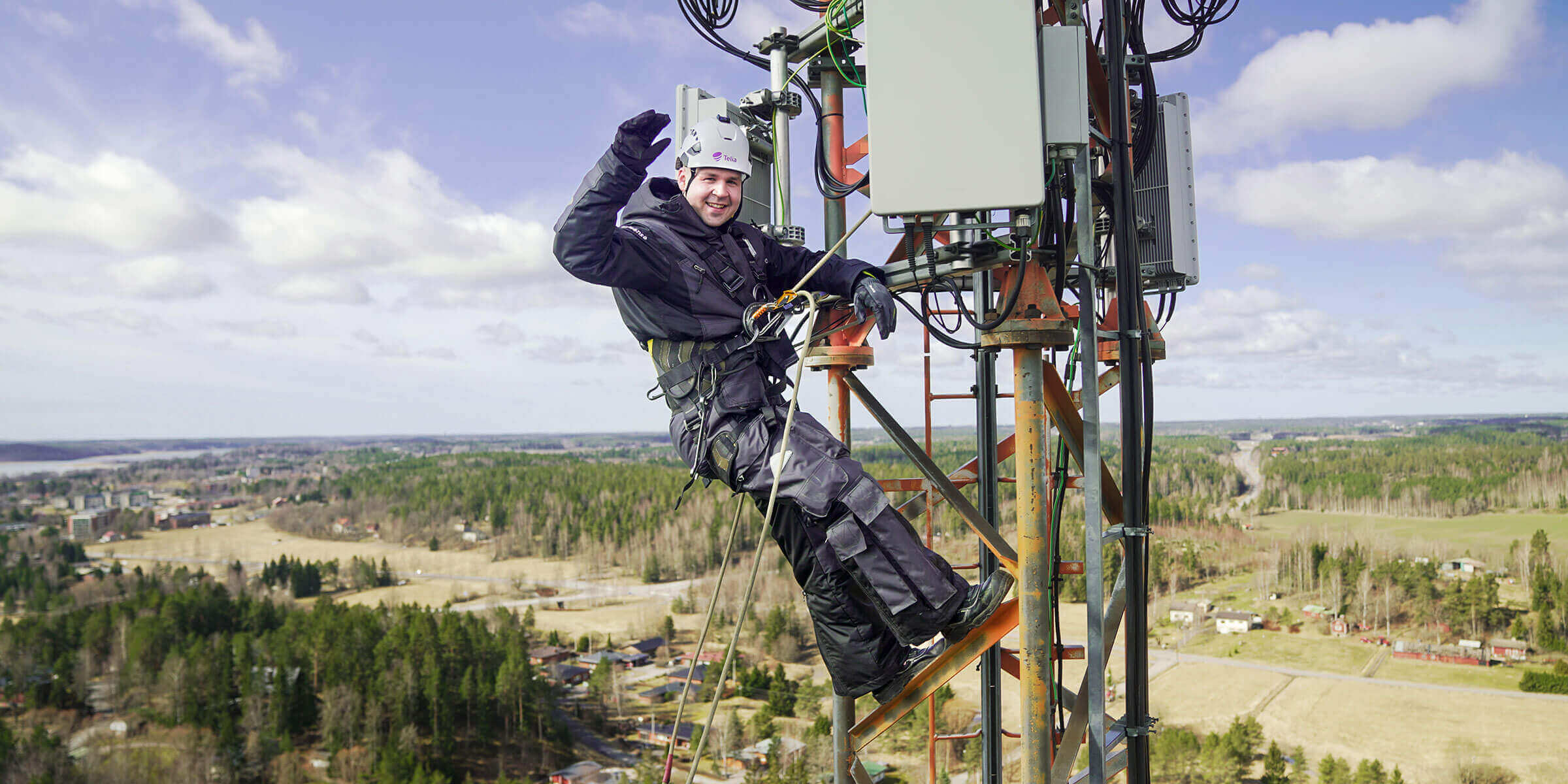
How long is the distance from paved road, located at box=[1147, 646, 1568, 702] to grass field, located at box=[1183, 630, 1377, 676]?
664 mm

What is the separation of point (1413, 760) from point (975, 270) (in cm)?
7382

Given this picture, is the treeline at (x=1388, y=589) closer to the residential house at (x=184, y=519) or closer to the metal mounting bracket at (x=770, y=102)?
the metal mounting bracket at (x=770, y=102)

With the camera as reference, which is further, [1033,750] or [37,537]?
[37,537]

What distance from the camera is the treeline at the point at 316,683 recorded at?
56312 mm

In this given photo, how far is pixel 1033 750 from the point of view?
436 centimetres

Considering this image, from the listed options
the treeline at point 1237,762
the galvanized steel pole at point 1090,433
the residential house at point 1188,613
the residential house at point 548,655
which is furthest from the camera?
the residential house at point 1188,613

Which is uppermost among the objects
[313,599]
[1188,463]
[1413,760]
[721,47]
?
[721,47]

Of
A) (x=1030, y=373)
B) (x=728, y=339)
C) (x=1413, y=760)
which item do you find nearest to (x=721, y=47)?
(x=728, y=339)

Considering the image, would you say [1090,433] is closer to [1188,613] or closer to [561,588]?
[1188,613]

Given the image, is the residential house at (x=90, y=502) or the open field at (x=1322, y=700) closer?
the open field at (x=1322, y=700)

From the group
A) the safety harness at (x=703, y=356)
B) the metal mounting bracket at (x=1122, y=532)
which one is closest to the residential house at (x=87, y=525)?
the safety harness at (x=703, y=356)

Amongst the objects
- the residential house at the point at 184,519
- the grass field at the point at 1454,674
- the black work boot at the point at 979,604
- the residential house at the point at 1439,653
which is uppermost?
the black work boot at the point at 979,604

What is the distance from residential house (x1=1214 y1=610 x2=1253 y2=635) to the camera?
7881cm

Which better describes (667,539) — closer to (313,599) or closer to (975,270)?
(313,599)
